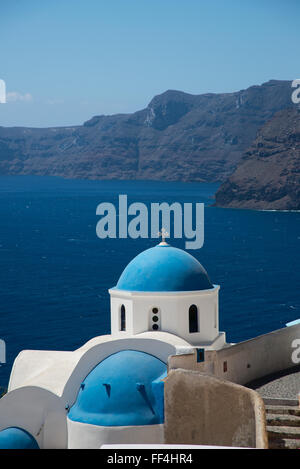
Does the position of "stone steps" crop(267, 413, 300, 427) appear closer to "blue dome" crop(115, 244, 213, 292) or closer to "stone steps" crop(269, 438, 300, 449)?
"stone steps" crop(269, 438, 300, 449)

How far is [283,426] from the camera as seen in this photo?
1998 cm

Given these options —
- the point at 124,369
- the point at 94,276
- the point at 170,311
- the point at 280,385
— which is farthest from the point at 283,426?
the point at 94,276

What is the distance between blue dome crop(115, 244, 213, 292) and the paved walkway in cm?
388

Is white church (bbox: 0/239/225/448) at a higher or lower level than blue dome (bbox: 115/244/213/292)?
lower

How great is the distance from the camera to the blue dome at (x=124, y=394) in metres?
23.0

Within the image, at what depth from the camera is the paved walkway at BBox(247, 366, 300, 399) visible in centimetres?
2352

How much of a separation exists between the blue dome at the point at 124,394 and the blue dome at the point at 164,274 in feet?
10.7

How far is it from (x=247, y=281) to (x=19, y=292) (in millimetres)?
24856

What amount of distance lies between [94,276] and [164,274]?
63.5m

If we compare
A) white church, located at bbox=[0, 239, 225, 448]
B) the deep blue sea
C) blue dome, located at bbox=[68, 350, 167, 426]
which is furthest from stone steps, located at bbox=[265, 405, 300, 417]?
the deep blue sea

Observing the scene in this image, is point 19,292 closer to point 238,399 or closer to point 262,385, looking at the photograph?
point 262,385

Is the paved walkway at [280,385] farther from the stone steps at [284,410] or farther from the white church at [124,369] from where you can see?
the white church at [124,369]
